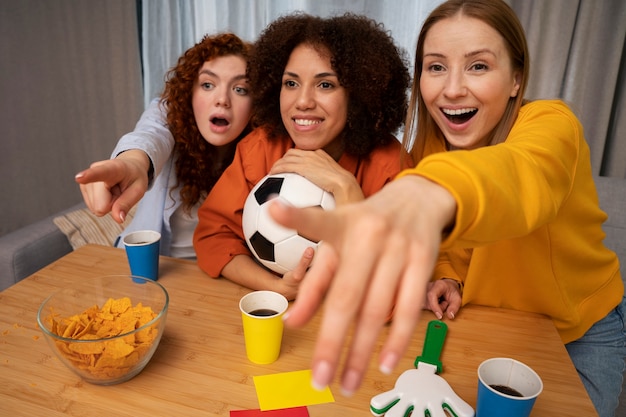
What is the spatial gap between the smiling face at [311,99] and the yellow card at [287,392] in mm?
615

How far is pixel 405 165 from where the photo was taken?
1.15 m

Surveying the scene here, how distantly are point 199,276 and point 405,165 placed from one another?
1.99 ft

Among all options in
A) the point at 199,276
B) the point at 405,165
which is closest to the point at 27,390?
the point at 199,276

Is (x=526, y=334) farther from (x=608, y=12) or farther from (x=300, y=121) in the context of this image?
(x=608, y=12)

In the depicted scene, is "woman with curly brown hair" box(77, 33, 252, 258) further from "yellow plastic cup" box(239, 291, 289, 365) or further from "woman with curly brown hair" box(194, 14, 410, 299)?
"yellow plastic cup" box(239, 291, 289, 365)

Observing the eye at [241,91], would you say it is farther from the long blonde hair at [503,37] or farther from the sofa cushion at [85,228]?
the sofa cushion at [85,228]

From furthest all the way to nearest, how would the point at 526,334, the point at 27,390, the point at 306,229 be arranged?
the point at 526,334, the point at 27,390, the point at 306,229

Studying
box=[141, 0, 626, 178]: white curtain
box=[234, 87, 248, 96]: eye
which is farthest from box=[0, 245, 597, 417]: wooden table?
box=[141, 0, 626, 178]: white curtain

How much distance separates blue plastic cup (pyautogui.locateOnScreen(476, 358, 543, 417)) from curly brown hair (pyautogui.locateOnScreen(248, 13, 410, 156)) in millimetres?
663

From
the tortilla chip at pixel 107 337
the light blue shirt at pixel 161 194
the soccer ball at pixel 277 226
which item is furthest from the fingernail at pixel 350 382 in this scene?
the light blue shirt at pixel 161 194

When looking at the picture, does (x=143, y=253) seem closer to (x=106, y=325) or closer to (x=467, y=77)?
(x=106, y=325)

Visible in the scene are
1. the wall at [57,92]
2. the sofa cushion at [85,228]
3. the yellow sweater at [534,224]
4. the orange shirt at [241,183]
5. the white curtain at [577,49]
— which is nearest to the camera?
the yellow sweater at [534,224]

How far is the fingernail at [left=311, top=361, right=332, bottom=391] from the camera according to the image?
312mm

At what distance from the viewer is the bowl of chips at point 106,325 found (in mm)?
720
